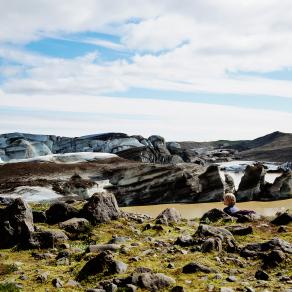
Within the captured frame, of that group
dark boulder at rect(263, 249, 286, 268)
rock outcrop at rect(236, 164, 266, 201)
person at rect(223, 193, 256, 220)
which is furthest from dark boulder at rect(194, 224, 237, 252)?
rock outcrop at rect(236, 164, 266, 201)

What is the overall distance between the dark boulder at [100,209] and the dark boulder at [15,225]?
2.95 meters

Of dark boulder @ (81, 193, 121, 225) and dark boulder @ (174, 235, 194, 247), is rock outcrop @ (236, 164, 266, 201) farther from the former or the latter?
dark boulder @ (174, 235, 194, 247)

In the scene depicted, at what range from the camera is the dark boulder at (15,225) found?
819 inches

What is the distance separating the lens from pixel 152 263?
1581cm

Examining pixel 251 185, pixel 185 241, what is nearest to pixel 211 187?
pixel 251 185

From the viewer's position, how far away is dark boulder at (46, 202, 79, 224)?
82.9 ft

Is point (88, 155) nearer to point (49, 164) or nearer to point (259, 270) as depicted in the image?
point (49, 164)

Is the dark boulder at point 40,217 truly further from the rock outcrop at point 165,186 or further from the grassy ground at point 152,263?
the rock outcrop at point 165,186

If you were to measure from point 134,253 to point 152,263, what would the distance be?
4.96 ft

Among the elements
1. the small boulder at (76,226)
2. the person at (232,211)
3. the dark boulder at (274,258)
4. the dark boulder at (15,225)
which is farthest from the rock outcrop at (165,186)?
the dark boulder at (274,258)

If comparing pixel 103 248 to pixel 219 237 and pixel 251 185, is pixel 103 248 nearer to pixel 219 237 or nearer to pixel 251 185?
pixel 219 237

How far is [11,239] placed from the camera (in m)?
21.1

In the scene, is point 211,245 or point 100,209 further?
point 100,209

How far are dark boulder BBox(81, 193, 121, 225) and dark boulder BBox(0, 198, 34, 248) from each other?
2946 millimetres
